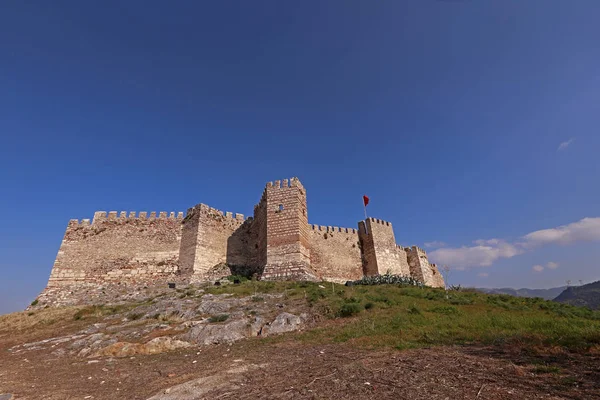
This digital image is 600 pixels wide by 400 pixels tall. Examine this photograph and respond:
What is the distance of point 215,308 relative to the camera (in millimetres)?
14133

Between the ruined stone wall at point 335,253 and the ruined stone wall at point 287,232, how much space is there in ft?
14.6

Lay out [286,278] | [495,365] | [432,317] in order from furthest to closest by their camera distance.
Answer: [286,278] < [432,317] < [495,365]

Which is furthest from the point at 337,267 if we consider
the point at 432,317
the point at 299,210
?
the point at 432,317

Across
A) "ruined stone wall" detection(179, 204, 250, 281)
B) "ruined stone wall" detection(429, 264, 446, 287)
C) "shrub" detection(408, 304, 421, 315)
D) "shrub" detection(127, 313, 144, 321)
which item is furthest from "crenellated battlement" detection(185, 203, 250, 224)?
"ruined stone wall" detection(429, 264, 446, 287)

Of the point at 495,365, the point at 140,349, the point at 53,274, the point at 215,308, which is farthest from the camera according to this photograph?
the point at 53,274

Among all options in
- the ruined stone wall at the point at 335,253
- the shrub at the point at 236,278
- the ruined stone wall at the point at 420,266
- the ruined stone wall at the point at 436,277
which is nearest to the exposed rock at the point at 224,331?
the shrub at the point at 236,278

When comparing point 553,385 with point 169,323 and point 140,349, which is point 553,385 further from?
point 169,323

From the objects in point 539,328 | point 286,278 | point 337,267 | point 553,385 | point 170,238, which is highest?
point 170,238

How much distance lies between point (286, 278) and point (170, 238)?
11233 millimetres

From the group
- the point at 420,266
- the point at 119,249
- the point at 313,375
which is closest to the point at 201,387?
the point at 313,375

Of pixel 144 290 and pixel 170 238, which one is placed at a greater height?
pixel 170 238

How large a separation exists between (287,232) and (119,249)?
14.4 metres

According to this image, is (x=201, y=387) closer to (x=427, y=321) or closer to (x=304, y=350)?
(x=304, y=350)

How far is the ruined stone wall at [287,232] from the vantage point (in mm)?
21781
